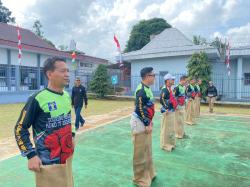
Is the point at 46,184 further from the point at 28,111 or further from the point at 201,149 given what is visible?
the point at 201,149

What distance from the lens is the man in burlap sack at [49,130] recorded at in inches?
91.4

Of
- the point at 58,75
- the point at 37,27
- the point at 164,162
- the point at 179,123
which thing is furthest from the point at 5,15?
the point at 58,75

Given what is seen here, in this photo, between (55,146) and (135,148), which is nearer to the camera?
(55,146)

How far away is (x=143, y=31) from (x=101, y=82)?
21587 millimetres

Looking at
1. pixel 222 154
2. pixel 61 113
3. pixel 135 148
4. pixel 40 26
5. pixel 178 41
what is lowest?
pixel 222 154

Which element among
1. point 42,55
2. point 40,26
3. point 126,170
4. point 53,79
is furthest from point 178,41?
point 40,26

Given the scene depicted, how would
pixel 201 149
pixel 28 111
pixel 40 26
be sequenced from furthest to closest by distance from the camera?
1. pixel 40 26
2. pixel 201 149
3. pixel 28 111

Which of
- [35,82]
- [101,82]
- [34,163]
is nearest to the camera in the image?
[34,163]

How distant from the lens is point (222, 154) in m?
5.91

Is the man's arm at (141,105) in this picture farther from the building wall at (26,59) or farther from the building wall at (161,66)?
the building wall at (26,59)

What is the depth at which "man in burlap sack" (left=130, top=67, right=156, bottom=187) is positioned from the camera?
4.04 metres

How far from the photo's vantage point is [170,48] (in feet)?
68.0

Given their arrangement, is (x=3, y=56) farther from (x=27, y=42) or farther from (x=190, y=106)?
(x=190, y=106)

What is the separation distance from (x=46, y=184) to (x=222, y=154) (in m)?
4.68
